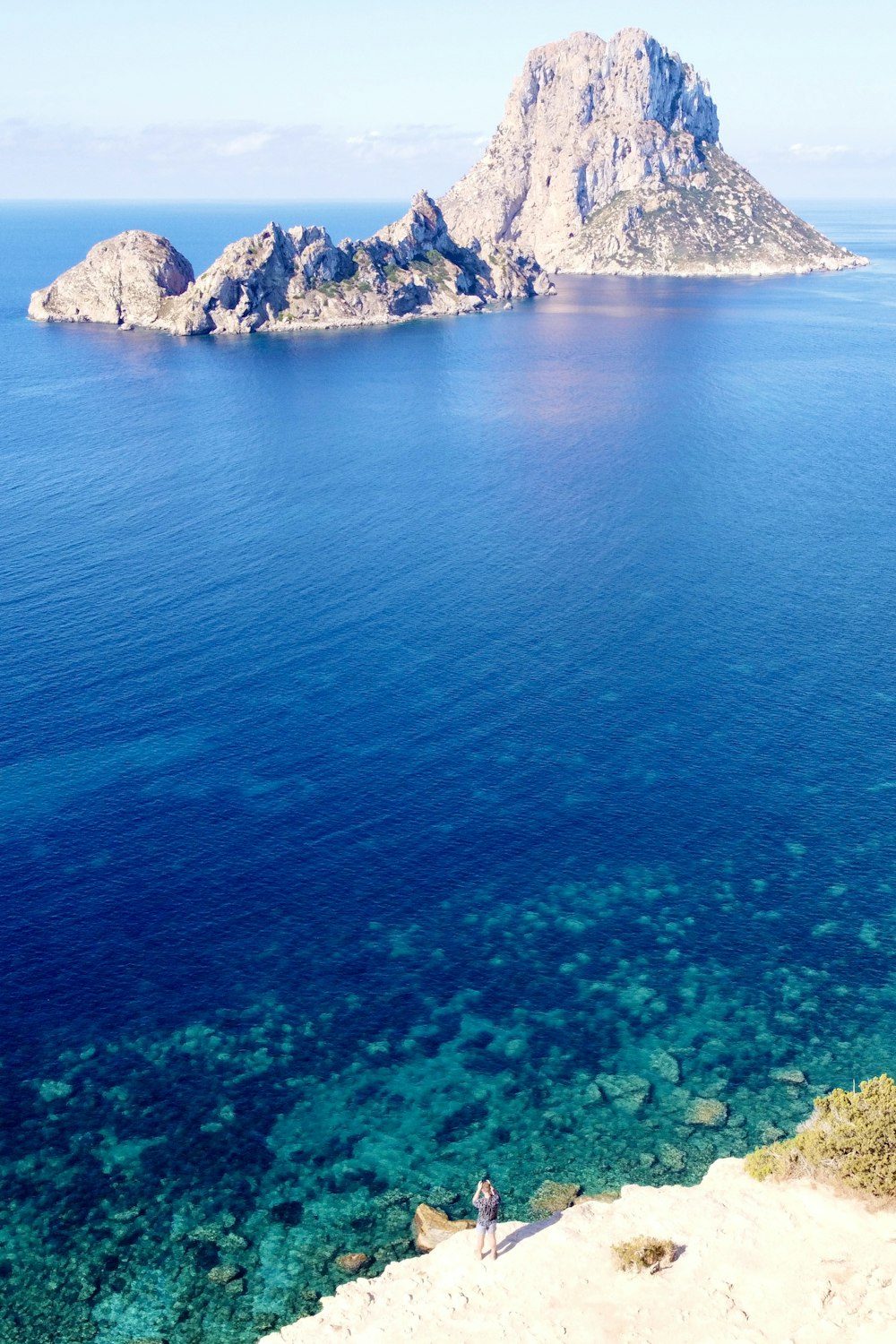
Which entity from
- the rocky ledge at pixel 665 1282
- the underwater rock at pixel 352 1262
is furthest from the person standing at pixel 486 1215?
the underwater rock at pixel 352 1262

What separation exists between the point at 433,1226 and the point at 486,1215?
588cm

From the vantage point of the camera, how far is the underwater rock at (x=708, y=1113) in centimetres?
6012

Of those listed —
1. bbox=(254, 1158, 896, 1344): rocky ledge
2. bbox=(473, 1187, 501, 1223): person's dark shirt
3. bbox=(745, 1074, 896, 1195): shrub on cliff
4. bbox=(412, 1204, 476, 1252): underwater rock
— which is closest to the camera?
bbox=(254, 1158, 896, 1344): rocky ledge

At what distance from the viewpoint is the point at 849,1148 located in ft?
171

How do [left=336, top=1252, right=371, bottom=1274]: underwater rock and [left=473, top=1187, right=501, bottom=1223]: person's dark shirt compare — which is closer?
[left=473, top=1187, right=501, bottom=1223]: person's dark shirt

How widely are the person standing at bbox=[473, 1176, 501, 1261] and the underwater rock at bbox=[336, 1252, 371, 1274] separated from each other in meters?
6.30

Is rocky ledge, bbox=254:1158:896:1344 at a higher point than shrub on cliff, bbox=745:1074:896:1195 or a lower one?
lower

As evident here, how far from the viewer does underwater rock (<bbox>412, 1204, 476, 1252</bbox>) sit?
2061 inches

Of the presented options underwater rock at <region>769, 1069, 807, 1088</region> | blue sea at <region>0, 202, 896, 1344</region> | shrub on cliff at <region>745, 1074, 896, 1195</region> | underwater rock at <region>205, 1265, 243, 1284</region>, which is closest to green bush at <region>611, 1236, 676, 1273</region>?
shrub on cliff at <region>745, 1074, 896, 1195</region>

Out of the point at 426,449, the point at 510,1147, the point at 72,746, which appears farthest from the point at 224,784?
the point at 426,449

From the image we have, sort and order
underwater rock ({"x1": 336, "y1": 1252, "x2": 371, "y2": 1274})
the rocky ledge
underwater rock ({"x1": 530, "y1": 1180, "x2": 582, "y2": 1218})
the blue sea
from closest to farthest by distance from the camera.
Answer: the rocky ledge → underwater rock ({"x1": 336, "y1": 1252, "x2": 371, "y2": 1274}) → underwater rock ({"x1": 530, "y1": 1180, "x2": 582, "y2": 1218}) → the blue sea

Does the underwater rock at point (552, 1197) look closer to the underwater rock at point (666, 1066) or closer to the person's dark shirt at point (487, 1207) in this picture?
the person's dark shirt at point (487, 1207)

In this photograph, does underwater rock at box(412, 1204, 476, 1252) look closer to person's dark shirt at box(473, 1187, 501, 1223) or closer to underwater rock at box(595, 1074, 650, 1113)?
person's dark shirt at box(473, 1187, 501, 1223)

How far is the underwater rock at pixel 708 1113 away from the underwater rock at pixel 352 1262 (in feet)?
68.1
